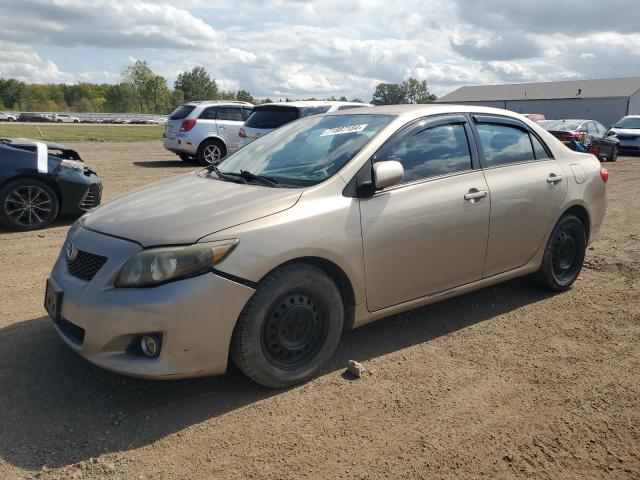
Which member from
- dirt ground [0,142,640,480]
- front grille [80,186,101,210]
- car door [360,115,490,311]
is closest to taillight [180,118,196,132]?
front grille [80,186,101,210]

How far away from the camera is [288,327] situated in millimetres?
3455

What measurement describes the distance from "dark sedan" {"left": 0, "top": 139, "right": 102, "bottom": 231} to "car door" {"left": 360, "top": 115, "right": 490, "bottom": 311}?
5369mm

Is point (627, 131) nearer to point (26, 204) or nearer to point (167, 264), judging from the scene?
point (26, 204)

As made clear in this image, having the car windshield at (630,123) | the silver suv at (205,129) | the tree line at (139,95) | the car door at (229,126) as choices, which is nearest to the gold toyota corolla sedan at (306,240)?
the silver suv at (205,129)

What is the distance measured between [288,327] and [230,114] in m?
13.2

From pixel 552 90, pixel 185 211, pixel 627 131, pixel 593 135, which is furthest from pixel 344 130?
pixel 552 90

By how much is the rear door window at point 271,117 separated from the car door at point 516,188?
8.18 m

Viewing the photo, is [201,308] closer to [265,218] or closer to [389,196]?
[265,218]

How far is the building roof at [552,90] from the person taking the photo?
196 ft

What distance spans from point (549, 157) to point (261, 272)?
313 cm

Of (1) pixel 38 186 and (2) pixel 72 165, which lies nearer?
(1) pixel 38 186

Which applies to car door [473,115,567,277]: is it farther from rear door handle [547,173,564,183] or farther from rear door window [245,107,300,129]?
rear door window [245,107,300,129]

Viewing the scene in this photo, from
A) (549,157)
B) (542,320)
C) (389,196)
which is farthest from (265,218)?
(549,157)

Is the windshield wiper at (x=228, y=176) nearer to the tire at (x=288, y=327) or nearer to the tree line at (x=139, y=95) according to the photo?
the tire at (x=288, y=327)
